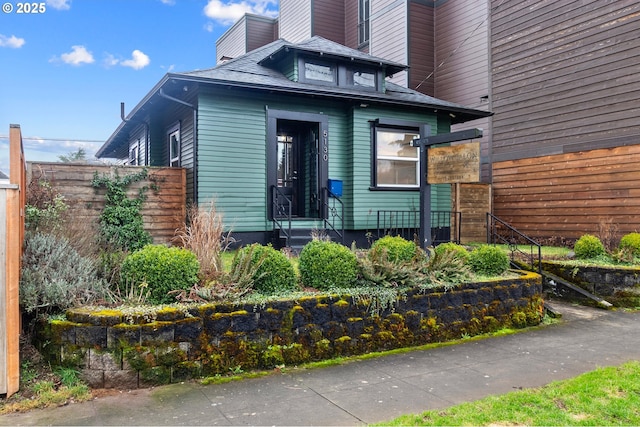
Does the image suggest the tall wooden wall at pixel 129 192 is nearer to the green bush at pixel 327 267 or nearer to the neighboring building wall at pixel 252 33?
the green bush at pixel 327 267

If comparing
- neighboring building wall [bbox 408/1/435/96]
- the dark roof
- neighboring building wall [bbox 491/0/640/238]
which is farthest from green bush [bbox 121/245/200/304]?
neighboring building wall [bbox 408/1/435/96]

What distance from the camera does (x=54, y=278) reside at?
14.4 ft

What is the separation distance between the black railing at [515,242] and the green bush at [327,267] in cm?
415

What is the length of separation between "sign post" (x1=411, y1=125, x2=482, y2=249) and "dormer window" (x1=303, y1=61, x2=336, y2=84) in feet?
16.4

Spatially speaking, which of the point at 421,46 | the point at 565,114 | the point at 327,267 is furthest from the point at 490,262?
the point at 421,46

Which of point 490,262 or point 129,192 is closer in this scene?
point 490,262

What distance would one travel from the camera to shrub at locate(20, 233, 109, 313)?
4.23m

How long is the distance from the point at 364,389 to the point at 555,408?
148cm

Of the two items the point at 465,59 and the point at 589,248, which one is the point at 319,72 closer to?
the point at 465,59

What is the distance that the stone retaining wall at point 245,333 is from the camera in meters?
3.99

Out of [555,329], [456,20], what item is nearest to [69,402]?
[555,329]

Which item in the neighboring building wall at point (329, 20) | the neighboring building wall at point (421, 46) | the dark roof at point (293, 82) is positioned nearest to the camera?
the dark roof at point (293, 82)

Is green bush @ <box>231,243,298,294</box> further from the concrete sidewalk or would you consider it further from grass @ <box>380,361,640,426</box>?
grass @ <box>380,361,640,426</box>

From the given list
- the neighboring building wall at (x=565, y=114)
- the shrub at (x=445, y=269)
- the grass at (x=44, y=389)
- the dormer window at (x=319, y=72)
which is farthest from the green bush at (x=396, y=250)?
the neighboring building wall at (x=565, y=114)
